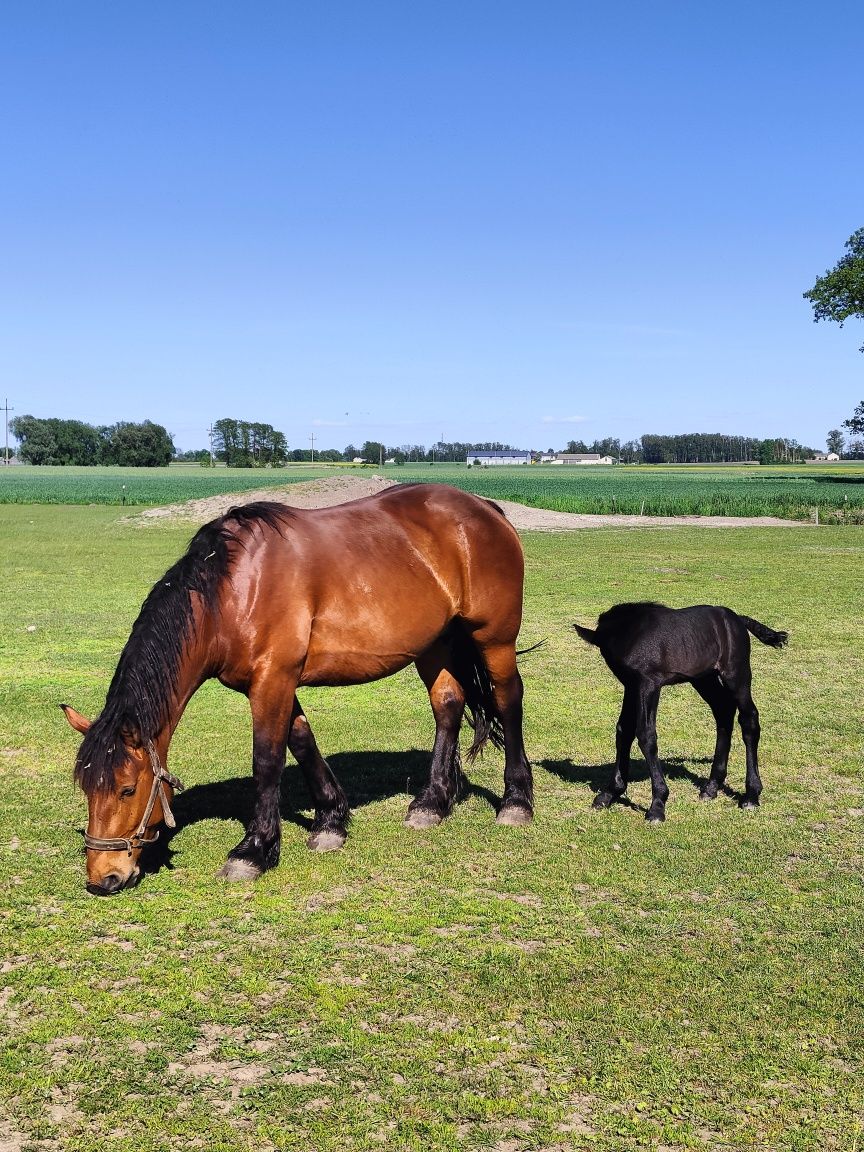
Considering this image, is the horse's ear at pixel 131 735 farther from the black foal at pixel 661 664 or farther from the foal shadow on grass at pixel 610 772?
the foal shadow on grass at pixel 610 772

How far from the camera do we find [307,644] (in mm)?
5883

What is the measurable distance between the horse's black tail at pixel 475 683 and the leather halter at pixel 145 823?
2419 millimetres

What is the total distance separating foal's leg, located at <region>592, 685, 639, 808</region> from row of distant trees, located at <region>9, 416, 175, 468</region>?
498ft

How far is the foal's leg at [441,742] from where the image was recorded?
666 cm

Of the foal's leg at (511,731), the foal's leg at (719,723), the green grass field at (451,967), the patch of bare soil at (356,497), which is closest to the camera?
the green grass field at (451,967)

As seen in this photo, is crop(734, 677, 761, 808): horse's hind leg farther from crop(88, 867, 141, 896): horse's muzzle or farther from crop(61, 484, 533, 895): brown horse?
crop(88, 867, 141, 896): horse's muzzle

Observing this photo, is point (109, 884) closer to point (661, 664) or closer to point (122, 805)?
point (122, 805)

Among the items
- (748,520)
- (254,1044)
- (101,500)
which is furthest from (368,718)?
(101,500)

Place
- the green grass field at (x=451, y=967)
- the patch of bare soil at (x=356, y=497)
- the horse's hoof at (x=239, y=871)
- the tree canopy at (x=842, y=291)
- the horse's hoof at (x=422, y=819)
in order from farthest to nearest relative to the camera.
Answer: the tree canopy at (x=842, y=291) < the patch of bare soil at (x=356, y=497) < the horse's hoof at (x=422, y=819) < the horse's hoof at (x=239, y=871) < the green grass field at (x=451, y=967)

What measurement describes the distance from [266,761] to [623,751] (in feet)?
8.63

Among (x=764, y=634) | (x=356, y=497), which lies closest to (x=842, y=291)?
(x=356, y=497)

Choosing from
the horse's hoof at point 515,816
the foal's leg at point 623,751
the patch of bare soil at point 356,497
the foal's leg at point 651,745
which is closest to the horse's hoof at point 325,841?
the horse's hoof at point 515,816

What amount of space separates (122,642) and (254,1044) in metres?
10.4

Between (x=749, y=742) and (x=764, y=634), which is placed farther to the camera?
(x=764, y=634)
